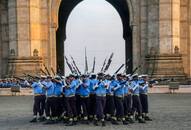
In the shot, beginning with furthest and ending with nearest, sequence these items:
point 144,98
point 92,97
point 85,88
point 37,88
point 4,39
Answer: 1. point 4,39
2. point 37,88
3. point 144,98
4. point 92,97
5. point 85,88

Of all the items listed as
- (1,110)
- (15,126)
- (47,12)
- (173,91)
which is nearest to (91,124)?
(15,126)

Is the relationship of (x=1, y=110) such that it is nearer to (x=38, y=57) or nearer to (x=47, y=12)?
(x=38, y=57)

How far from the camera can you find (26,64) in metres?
44.4

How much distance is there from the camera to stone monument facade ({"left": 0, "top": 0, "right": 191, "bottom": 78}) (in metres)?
44.2

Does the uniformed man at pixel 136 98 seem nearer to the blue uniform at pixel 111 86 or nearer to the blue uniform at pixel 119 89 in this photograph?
the blue uniform at pixel 119 89

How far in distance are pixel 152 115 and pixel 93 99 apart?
401 cm

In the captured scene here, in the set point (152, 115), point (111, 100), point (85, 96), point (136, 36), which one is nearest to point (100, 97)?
point (111, 100)

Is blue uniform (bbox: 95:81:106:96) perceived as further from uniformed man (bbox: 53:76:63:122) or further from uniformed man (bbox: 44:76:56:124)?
uniformed man (bbox: 44:76:56:124)

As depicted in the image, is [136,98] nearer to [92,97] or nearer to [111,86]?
[111,86]

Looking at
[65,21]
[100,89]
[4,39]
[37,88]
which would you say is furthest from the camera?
[65,21]

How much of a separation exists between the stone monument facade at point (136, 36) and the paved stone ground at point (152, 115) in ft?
17.1

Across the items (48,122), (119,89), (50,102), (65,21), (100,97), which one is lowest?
(48,122)

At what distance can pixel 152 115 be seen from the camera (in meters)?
27.9

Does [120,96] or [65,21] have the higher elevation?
[65,21]
